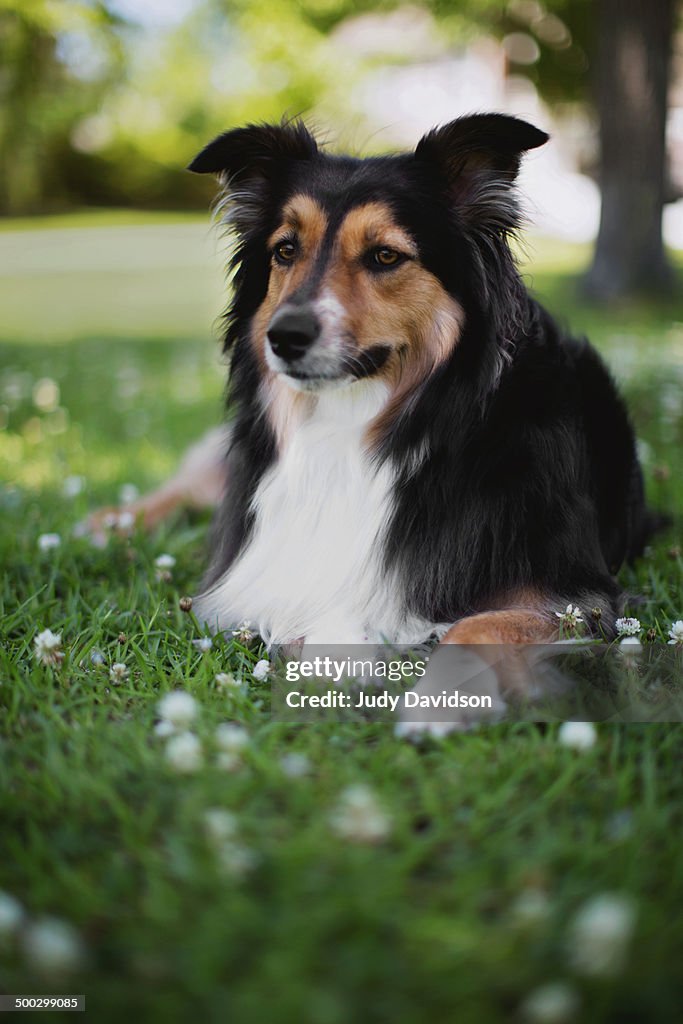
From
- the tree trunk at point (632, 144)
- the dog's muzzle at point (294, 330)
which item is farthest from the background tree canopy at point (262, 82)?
the dog's muzzle at point (294, 330)

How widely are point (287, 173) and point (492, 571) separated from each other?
1692mm

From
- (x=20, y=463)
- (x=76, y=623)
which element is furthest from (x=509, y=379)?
(x=20, y=463)

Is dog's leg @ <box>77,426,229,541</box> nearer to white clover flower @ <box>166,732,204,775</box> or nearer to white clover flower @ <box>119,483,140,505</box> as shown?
white clover flower @ <box>119,483,140,505</box>

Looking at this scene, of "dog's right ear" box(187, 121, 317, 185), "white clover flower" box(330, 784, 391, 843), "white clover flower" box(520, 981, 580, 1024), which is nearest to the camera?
"white clover flower" box(520, 981, 580, 1024)

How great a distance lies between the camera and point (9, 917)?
5.98 ft

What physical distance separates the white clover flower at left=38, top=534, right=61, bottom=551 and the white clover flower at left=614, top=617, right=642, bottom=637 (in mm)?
2499

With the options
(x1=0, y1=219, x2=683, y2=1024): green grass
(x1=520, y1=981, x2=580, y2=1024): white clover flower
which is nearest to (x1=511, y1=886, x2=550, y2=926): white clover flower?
(x1=0, y1=219, x2=683, y2=1024): green grass

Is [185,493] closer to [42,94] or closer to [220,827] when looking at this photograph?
[220,827]

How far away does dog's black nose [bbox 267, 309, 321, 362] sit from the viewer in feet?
9.78

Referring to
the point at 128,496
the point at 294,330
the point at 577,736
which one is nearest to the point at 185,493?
the point at 128,496

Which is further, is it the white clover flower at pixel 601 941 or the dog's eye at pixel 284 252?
the dog's eye at pixel 284 252

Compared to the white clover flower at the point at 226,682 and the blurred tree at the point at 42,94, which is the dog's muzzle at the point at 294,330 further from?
the blurred tree at the point at 42,94

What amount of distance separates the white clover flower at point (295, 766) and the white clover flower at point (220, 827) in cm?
25

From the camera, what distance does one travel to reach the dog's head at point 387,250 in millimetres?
3071
